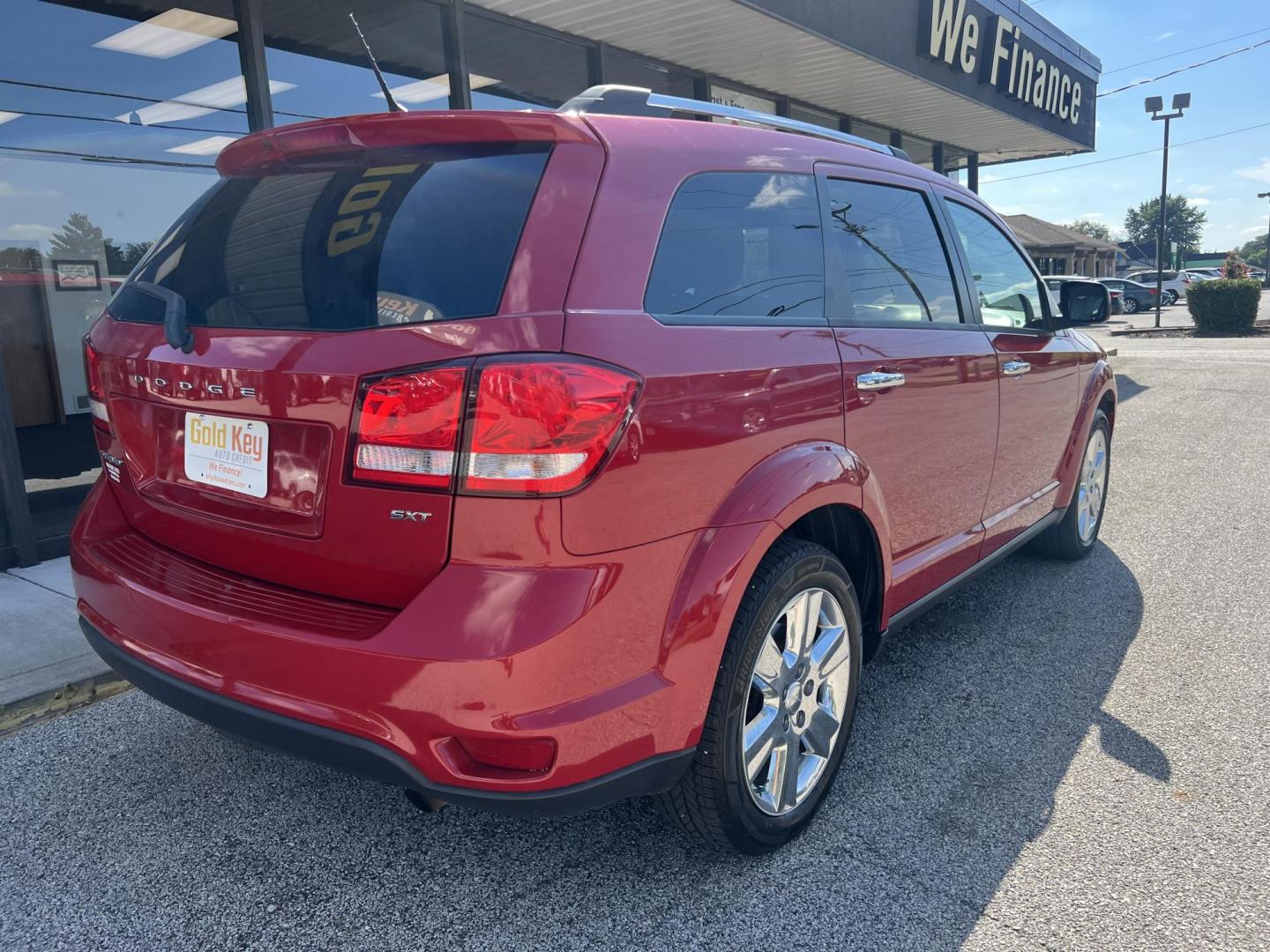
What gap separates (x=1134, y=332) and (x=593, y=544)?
28.1 m

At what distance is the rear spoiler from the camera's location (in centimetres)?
195

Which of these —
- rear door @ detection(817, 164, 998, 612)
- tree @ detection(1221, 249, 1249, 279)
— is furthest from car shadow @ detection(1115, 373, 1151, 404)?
tree @ detection(1221, 249, 1249, 279)

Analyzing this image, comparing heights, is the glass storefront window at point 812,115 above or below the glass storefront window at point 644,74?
above

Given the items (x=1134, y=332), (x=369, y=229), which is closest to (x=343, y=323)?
(x=369, y=229)

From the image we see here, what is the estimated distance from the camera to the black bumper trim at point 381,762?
5.87 ft

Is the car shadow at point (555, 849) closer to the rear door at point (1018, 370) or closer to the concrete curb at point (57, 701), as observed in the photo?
the concrete curb at point (57, 701)

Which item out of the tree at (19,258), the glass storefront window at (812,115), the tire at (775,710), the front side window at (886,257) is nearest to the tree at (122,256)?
the tree at (19,258)

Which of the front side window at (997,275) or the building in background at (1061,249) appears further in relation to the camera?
the building in background at (1061,249)

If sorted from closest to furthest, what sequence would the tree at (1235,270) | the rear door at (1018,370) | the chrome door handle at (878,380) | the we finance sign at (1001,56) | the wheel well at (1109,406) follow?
the chrome door handle at (878,380)
the rear door at (1018,370)
the wheel well at (1109,406)
the we finance sign at (1001,56)
the tree at (1235,270)

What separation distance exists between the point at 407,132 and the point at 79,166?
15.8ft

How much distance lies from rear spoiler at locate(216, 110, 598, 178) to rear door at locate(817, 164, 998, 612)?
97cm

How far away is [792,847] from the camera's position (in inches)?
94.5

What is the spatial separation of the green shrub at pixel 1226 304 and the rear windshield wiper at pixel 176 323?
2641 cm

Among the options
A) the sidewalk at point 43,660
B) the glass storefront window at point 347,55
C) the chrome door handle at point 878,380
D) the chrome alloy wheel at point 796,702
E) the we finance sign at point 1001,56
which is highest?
the we finance sign at point 1001,56
